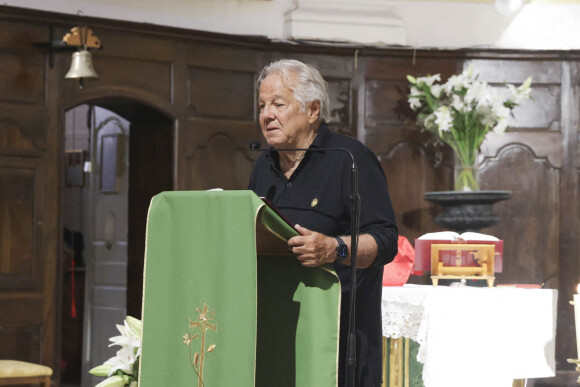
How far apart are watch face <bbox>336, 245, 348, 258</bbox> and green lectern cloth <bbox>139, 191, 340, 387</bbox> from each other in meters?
0.05

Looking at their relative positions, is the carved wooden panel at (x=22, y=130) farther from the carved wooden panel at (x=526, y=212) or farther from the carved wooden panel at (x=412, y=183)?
the carved wooden panel at (x=526, y=212)

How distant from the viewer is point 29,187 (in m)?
6.40

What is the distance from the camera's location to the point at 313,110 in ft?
8.96

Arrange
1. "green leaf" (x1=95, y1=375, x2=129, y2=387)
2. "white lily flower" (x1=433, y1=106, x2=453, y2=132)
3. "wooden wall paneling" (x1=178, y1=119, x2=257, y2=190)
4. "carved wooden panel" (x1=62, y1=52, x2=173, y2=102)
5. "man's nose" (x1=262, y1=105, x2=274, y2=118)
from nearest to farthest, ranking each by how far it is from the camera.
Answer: "green leaf" (x1=95, y1=375, x2=129, y2=387) < "man's nose" (x1=262, y1=105, x2=274, y2=118) < "white lily flower" (x1=433, y1=106, x2=453, y2=132) < "carved wooden panel" (x1=62, y1=52, x2=173, y2=102) < "wooden wall paneling" (x1=178, y1=119, x2=257, y2=190)

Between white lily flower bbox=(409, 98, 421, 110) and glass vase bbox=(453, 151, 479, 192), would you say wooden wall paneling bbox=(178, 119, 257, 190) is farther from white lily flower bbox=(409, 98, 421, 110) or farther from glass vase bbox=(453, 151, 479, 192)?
glass vase bbox=(453, 151, 479, 192)

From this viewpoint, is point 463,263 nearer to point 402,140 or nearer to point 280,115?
point 280,115

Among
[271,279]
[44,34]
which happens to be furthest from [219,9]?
[271,279]

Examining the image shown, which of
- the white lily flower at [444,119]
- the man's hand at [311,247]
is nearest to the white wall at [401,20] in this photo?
the white lily flower at [444,119]

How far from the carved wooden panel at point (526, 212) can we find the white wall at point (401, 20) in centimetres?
103

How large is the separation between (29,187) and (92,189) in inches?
94.6

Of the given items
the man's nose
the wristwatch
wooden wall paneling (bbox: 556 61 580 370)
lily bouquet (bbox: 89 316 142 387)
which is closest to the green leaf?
lily bouquet (bbox: 89 316 142 387)

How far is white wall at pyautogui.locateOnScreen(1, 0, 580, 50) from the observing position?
7.24m

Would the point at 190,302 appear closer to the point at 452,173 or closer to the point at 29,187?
the point at 29,187

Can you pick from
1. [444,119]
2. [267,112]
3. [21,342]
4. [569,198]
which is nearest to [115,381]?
[267,112]
